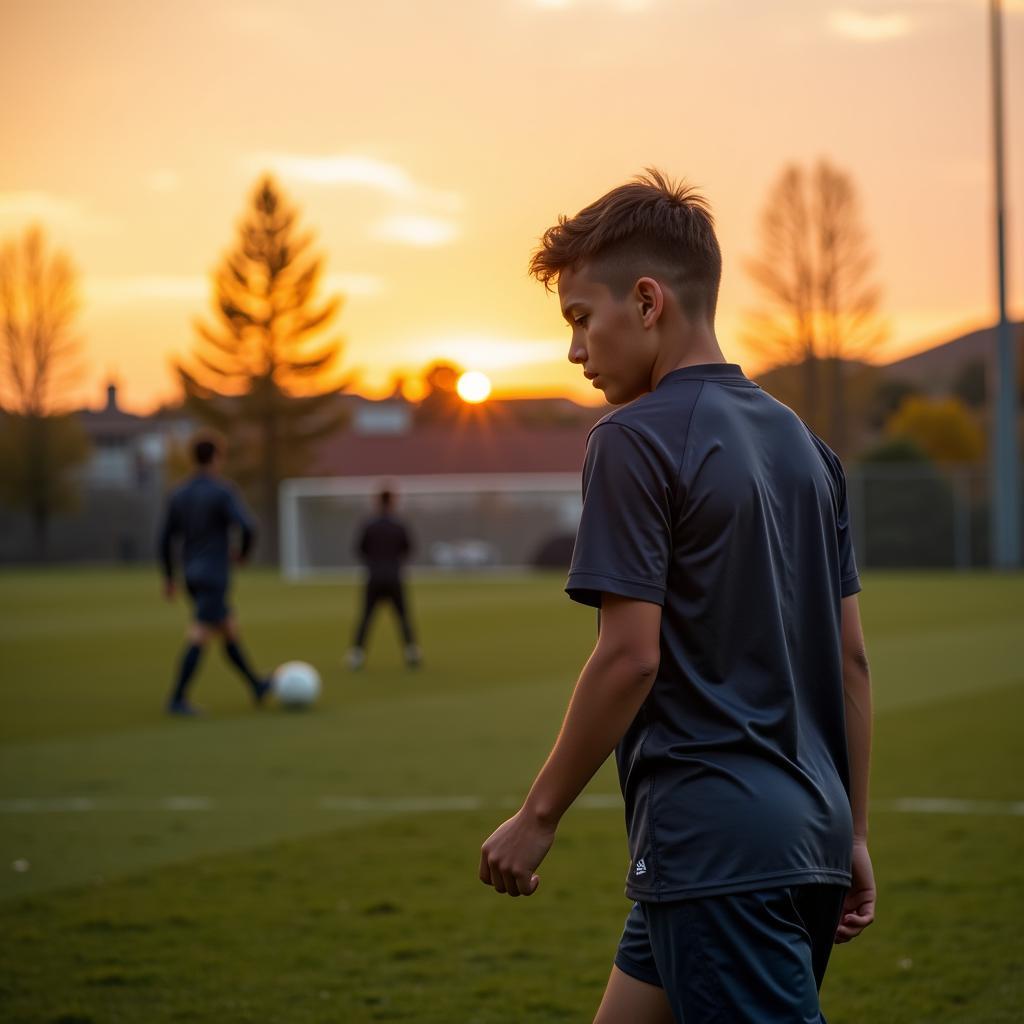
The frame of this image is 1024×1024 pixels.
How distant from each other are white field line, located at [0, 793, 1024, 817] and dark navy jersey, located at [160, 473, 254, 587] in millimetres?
3845

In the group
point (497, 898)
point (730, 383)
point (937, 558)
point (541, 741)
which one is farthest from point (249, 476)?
point (730, 383)

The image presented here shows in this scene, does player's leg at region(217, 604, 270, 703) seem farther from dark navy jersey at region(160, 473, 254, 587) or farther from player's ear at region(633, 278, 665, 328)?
player's ear at region(633, 278, 665, 328)

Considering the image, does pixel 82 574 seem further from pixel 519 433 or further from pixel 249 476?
pixel 519 433

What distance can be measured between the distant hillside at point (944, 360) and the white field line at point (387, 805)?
2475 inches

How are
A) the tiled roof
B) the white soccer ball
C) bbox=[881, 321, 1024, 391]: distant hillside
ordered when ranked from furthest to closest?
1. bbox=[881, 321, 1024, 391]: distant hillside
2. the tiled roof
3. the white soccer ball

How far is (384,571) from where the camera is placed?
17078 millimetres

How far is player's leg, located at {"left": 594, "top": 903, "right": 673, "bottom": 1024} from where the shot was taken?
2.61 metres

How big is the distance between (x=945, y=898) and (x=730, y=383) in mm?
4411

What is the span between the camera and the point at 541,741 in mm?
11109

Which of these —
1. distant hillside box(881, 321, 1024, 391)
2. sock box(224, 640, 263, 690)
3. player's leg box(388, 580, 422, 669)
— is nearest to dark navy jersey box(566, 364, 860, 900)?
sock box(224, 640, 263, 690)

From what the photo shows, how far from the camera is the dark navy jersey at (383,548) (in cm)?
1709

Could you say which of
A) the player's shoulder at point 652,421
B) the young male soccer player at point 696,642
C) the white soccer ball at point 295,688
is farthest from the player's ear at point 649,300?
the white soccer ball at point 295,688

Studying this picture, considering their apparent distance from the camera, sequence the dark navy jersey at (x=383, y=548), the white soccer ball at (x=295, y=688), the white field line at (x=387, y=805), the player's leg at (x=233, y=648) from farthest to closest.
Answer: the dark navy jersey at (x=383, y=548) → the white soccer ball at (x=295, y=688) → the player's leg at (x=233, y=648) → the white field line at (x=387, y=805)

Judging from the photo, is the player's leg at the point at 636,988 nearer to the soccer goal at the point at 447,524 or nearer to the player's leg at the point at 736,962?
the player's leg at the point at 736,962
